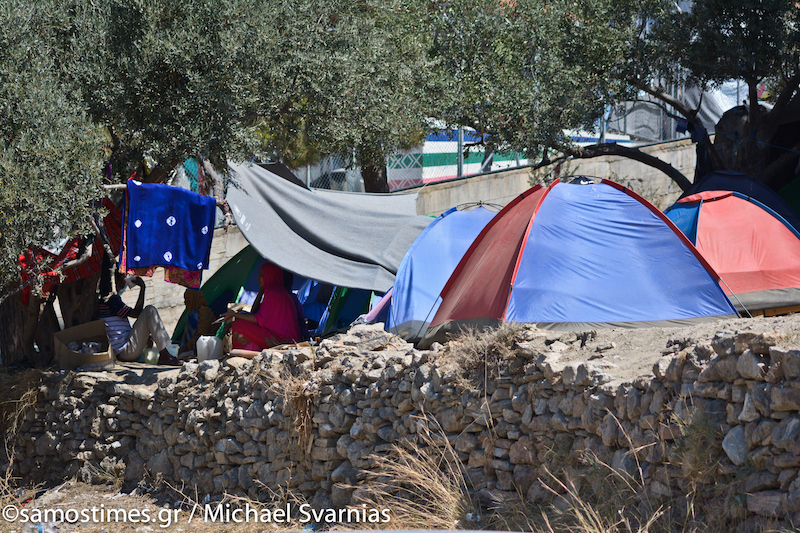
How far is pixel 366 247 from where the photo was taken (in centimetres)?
859

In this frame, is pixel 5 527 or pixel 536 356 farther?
pixel 5 527

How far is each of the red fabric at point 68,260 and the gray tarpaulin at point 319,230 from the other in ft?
4.59

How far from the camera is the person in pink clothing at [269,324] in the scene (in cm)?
741

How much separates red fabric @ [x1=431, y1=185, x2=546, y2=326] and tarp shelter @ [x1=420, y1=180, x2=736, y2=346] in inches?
0.5

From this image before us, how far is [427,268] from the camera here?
8148 mm

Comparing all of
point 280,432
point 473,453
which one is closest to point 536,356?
point 473,453

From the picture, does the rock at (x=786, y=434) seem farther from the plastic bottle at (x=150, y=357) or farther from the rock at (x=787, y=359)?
the plastic bottle at (x=150, y=357)

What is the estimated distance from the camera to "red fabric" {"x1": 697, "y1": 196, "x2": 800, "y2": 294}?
24.3ft

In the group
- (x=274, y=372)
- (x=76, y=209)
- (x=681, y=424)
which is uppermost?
(x=76, y=209)

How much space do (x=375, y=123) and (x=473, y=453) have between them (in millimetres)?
4563

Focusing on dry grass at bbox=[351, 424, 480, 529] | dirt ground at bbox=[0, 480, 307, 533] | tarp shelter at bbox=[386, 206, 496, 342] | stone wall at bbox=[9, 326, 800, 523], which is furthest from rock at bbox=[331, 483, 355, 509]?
tarp shelter at bbox=[386, 206, 496, 342]

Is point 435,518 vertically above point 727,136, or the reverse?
point 727,136

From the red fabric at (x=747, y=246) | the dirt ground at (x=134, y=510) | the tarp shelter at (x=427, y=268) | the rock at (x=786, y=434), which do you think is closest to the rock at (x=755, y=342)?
the rock at (x=786, y=434)

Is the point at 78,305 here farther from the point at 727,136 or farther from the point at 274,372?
the point at 727,136
